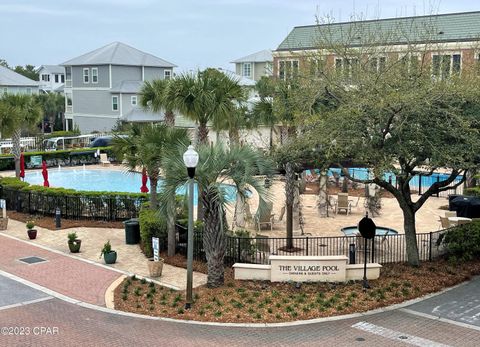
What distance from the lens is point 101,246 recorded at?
69.2ft

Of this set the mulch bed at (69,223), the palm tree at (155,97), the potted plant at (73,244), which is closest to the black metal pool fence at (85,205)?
the mulch bed at (69,223)

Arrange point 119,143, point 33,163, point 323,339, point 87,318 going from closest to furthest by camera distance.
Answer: point 323,339 → point 87,318 → point 119,143 → point 33,163

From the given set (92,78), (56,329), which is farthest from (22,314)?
(92,78)

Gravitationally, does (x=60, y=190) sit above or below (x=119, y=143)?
below

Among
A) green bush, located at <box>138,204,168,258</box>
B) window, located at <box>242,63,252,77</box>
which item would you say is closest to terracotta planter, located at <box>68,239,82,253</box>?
green bush, located at <box>138,204,168,258</box>

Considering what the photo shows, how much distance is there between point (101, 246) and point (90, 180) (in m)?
19.5

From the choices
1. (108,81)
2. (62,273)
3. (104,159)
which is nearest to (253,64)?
(108,81)

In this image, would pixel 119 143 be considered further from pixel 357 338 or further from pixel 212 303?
pixel 357 338

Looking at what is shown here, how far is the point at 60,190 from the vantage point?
25.8 m

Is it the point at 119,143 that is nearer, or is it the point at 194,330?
the point at 194,330

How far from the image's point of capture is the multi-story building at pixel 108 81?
59.2m

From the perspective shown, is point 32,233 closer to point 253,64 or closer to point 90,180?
point 90,180

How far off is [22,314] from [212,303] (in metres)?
4.51

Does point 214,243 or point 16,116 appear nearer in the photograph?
point 214,243
